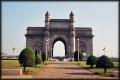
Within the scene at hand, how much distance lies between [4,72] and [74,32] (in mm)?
84849

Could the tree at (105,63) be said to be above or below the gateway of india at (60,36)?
below

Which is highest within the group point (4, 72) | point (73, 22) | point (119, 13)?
point (73, 22)

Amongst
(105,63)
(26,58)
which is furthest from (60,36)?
(105,63)

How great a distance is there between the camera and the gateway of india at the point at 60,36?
→ 350 ft

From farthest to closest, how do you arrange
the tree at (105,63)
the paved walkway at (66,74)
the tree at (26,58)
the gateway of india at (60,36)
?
1. the gateway of india at (60,36)
2. the tree at (26,58)
3. the tree at (105,63)
4. the paved walkway at (66,74)

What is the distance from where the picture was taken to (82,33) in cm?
11000

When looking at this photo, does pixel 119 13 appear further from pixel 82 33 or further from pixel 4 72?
pixel 82 33

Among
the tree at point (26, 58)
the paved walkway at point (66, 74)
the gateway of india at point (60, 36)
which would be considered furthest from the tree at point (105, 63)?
the gateway of india at point (60, 36)

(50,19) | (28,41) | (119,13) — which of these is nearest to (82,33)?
(50,19)

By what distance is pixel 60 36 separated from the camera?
10844cm

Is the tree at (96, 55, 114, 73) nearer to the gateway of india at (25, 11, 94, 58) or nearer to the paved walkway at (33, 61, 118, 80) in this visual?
the paved walkway at (33, 61, 118, 80)

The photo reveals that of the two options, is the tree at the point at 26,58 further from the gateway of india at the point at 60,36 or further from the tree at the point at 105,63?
the gateway of india at the point at 60,36

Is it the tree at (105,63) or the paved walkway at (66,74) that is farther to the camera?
the tree at (105,63)

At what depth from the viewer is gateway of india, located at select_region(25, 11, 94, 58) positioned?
107m
